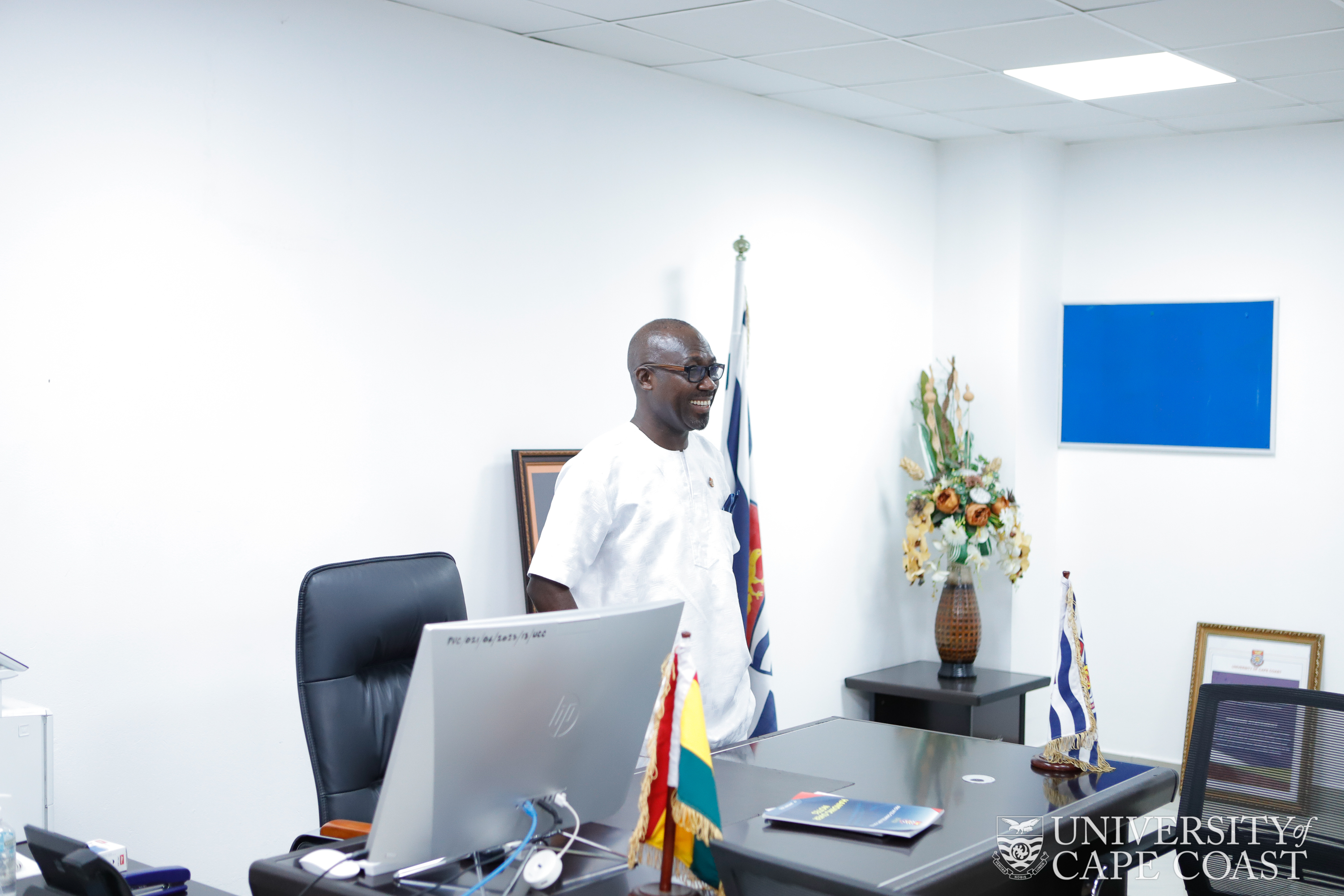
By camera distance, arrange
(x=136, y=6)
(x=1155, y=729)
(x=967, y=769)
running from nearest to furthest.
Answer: (x=967, y=769), (x=136, y=6), (x=1155, y=729)

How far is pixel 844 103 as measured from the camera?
4.55m

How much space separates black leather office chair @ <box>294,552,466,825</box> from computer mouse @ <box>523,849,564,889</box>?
526 mm

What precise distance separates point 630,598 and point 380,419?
91 cm

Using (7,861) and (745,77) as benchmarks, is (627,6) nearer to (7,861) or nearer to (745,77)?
(745,77)

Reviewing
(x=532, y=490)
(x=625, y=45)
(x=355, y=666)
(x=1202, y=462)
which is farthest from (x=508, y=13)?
(x=1202, y=462)

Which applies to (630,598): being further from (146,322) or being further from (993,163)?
(993,163)

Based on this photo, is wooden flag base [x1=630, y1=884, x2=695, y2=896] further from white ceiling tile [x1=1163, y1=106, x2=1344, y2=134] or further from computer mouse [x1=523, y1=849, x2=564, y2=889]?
white ceiling tile [x1=1163, y1=106, x2=1344, y2=134]

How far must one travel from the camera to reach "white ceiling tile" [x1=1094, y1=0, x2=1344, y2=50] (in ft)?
10.7

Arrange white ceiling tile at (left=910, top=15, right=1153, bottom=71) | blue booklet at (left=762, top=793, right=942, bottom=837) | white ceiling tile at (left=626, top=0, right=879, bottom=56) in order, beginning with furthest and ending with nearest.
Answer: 1. white ceiling tile at (left=910, top=15, right=1153, bottom=71)
2. white ceiling tile at (left=626, top=0, right=879, bottom=56)
3. blue booklet at (left=762, top=793, right=942, bottom=837)

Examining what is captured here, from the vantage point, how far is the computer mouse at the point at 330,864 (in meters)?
1.84

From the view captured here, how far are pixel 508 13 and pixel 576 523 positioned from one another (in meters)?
1.51

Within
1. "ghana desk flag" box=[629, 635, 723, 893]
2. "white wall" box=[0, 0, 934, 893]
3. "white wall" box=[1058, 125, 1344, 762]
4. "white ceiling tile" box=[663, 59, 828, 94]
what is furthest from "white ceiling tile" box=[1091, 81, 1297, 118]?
"ghana desk flag" box=[629, 635, 723, 893]

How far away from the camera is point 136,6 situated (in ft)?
9.07

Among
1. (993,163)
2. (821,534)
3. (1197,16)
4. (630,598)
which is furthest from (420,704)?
(993,163)
